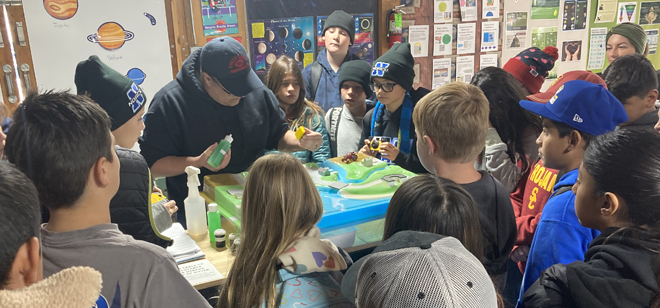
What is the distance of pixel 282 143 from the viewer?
2631mm

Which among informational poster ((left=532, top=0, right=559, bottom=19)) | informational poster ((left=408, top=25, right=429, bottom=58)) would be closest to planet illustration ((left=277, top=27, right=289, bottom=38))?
informational poster ((left=408, top=25, right=429, bottom=58))

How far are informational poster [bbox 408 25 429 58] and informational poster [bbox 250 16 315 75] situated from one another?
108 cm

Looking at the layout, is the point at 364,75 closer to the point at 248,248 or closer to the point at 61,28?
the point at 248,248

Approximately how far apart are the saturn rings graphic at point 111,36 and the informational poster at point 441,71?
2924mm

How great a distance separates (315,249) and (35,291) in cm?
93

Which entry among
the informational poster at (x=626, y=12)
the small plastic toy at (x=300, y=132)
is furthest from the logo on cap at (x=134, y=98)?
the informational poster at (x=626, y=12)

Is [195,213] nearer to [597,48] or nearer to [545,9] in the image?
[545,9]

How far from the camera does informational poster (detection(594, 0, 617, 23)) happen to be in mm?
5512

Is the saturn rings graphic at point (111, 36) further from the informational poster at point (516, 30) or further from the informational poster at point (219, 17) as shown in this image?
the informational poster at point (516, 30)

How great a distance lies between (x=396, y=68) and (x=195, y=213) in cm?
150

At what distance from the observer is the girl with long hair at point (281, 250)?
4.38ft

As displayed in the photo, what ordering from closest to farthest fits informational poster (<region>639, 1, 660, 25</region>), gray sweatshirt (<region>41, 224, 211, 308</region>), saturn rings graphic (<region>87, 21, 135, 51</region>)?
gray sweatshirt (<region>41, 224, 211, 308</region>) < saturn rings graphic (<region>87, 21, 135, 51</region>) < informational poster (<region>639, 1, 660, 25</region>)

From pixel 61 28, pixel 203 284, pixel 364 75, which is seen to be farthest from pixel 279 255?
pixel 61 28

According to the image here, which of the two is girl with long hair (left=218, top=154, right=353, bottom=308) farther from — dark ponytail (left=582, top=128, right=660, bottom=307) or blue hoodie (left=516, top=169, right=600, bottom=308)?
dark ponytail (left=582, top=128, right=660, bottom=307)
